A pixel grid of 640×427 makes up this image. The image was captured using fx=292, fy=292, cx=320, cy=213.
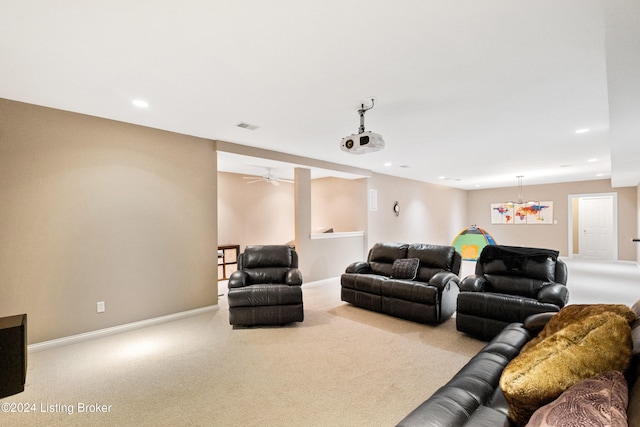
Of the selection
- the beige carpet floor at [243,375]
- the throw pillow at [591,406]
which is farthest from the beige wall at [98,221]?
the throw pillow at [591,406]

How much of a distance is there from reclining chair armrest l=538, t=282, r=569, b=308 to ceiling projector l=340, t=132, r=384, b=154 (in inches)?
88.2

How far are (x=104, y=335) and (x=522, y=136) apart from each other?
5.98m

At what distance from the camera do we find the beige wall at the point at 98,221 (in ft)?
9.60

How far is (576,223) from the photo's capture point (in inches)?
382

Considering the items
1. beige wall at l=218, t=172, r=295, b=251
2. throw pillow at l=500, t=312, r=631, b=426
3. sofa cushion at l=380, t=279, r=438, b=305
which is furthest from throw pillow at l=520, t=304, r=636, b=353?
beige wall at l=218, t=172, r=295, b=251

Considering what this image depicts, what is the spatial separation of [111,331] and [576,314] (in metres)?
4.35

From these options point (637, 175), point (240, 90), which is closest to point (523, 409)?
point (240, 90)

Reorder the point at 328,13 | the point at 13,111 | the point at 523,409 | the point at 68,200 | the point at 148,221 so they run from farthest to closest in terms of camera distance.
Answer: the point at 148,221 < the point at 68,200 < the point at 13,111 < the point at 328,13 < the point at 523,409

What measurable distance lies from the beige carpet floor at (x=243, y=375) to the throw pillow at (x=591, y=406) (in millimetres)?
1322

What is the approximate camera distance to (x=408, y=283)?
12.7ft

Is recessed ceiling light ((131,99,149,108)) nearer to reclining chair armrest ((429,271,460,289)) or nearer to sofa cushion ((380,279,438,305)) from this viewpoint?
sofa cushion ((380,279,438,305))

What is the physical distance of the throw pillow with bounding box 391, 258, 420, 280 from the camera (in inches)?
164

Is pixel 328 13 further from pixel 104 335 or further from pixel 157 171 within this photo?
pixel 104 335

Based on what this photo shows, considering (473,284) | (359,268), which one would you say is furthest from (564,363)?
(359,268)
